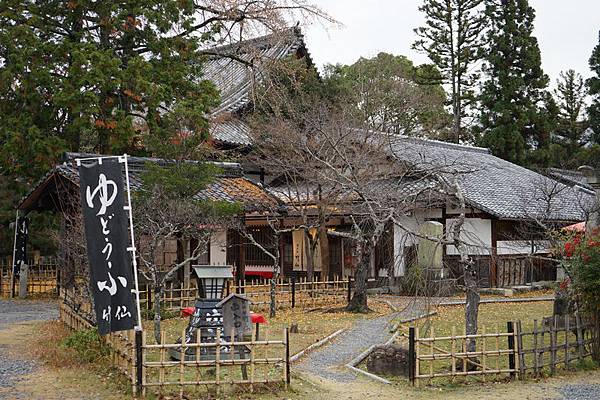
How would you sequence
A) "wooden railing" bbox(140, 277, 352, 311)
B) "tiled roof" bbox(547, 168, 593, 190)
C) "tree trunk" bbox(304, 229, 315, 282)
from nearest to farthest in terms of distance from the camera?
1. "wooden railing" bbox(140, 277, 352, 311)
2. "tree trunk" bbox(304, 229, 315, 282)
3. "tiled roof" bbox(547, 168, 593, 190)

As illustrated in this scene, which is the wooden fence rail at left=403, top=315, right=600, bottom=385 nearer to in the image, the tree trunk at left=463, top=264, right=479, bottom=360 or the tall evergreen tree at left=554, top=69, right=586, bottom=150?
the tree trunk at left=463, top=264, right=479, bottom=360

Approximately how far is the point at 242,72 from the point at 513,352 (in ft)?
66.3

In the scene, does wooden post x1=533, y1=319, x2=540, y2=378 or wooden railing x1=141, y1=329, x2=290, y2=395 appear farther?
wooden post x1=533, y1=319, x2=540, y2=378

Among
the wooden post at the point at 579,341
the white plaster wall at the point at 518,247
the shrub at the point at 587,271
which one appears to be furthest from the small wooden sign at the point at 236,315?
the white plaster wall at the point at 518,247

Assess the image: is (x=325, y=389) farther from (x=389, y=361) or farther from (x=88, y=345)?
(x=88, y=345)

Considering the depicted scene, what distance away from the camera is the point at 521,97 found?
107ft

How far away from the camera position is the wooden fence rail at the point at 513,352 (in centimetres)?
886

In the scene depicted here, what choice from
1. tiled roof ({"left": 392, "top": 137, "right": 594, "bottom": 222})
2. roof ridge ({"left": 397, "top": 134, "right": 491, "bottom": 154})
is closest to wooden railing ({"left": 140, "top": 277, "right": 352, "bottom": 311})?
tiled roof ({"left": 392, "top": 137, "right": 594, "bottom": 222})

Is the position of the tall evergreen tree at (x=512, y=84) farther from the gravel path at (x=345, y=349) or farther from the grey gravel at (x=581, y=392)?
the grey gravel at (x=581, y=392)

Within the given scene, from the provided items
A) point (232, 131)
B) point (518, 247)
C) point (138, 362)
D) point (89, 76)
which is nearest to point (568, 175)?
point (518, 247)

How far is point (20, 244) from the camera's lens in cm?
1938

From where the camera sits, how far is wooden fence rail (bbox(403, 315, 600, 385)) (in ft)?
29.1

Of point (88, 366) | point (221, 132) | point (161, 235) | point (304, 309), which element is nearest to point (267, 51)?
point (221, 132)

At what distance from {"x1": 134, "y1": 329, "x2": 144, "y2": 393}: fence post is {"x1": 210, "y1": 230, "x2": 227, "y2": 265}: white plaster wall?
10295 millimetres
